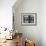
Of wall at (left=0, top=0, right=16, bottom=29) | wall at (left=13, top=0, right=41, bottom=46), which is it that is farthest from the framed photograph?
wall at (left=0, top=0, right=16, bottom=29)

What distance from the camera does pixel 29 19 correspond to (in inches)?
222

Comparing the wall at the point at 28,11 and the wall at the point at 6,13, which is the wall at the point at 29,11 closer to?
the wall at the point at 28,11

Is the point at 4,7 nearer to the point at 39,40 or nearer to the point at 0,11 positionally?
the point at 0,11

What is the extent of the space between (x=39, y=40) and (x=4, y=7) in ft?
7.91

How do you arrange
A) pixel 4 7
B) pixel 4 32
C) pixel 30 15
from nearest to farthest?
pixel 4 32, pixel 4 7, pixel 30 15

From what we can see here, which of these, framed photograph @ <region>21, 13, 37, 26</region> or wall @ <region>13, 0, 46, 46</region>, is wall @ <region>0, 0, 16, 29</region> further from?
framed photograph @ <region>21, 13, 37, 26</region>

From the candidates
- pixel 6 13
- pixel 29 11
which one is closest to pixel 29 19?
pixel 29 11

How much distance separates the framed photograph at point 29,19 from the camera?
18.4 feet

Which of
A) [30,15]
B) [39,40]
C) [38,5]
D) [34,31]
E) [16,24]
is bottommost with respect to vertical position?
Result: [39,40]

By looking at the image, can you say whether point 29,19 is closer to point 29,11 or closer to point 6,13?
point 29,11

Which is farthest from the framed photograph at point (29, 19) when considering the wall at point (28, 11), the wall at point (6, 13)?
the wall at point (6, 13)

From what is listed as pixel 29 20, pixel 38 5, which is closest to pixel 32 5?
pixel 38 5

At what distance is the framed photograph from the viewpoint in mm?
5602

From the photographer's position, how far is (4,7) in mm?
4598
